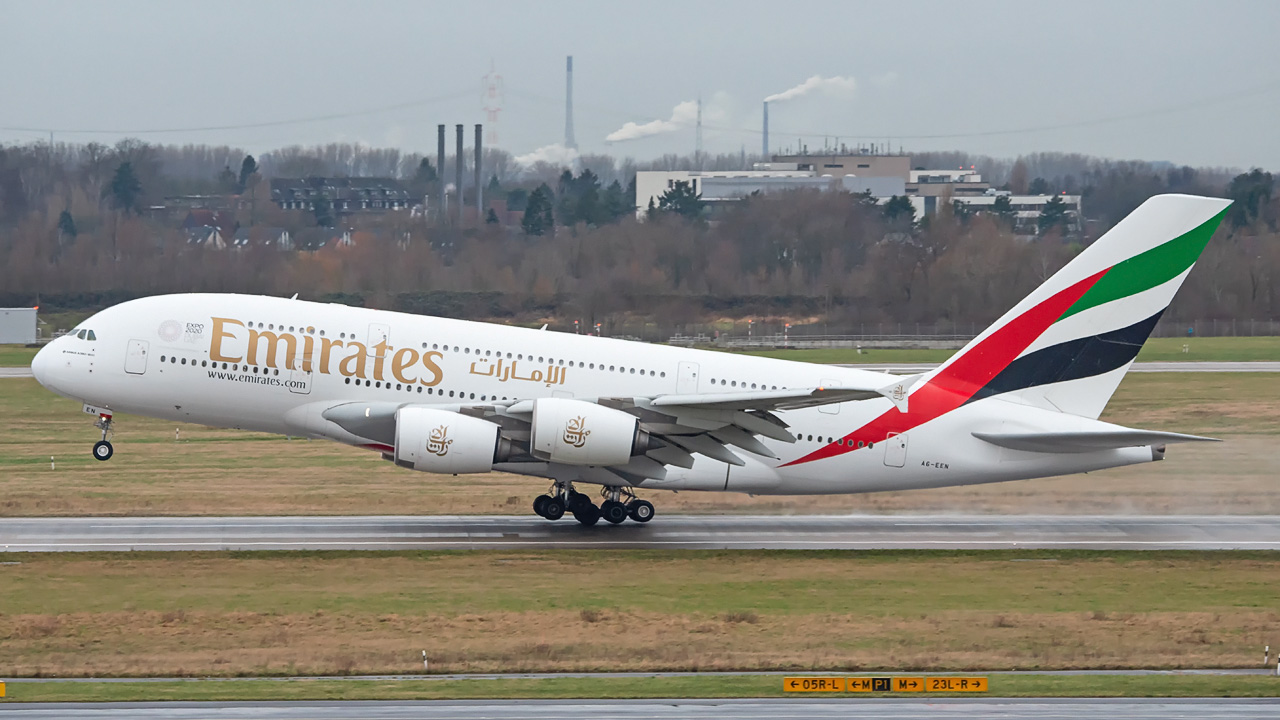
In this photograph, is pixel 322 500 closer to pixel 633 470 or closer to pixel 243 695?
pixel 633 470

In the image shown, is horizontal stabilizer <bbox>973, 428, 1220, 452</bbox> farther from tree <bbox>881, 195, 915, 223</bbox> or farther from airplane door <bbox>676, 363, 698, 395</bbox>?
tree <bbox>881, 195, 915, 223</bbox>

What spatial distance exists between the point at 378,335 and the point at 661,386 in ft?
21.1

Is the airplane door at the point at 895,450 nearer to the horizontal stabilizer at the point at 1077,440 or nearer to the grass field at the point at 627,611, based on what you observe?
the horizontal stabilizer at the point at 1077,440

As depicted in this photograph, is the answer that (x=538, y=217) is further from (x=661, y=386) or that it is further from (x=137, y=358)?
(x=661, y=386)

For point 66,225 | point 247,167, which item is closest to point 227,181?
point 247,167

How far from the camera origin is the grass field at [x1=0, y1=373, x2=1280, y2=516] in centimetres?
3675

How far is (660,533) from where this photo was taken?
3338cm

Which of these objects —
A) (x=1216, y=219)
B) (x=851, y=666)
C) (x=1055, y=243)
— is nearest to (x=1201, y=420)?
(x=1216, y=219)

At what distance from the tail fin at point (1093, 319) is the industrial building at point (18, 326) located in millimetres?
67389

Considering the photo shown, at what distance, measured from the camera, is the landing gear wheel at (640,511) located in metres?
33.8

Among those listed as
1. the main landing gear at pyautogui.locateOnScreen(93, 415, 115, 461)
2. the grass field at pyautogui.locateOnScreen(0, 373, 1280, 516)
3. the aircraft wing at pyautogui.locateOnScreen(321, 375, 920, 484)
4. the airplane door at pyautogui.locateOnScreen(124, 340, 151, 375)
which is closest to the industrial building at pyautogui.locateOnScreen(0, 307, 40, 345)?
the grass field at pyautogui.locateOnScreen(0, 373, 1280, 516)

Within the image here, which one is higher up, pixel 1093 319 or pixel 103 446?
pixel 1093 319

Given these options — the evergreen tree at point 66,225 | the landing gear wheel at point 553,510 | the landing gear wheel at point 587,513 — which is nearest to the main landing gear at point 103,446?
the landing gear wheel at point 553,510

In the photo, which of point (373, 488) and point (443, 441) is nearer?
point (443, 441)
